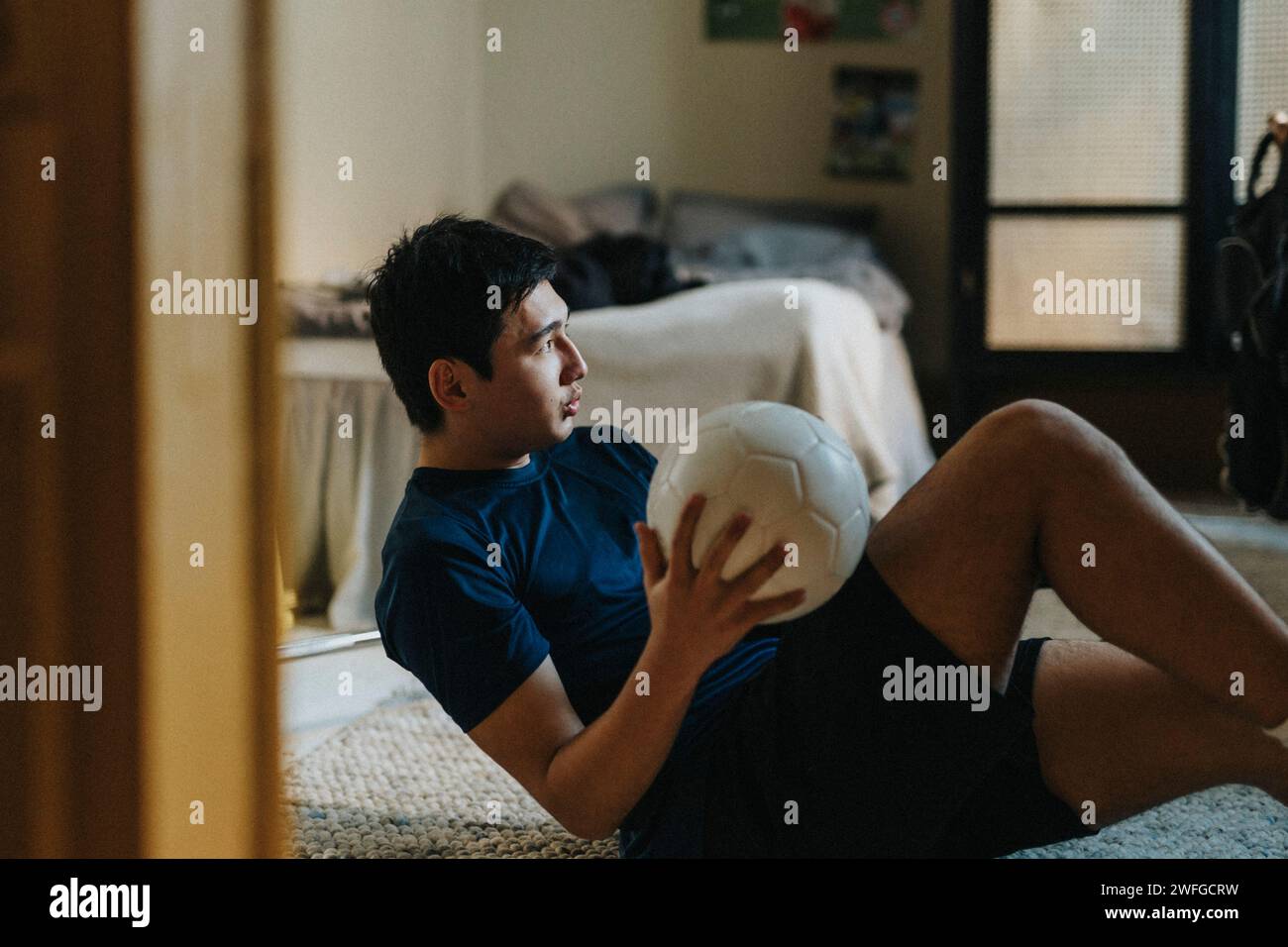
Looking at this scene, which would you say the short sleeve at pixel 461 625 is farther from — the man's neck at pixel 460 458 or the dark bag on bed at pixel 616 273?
the dark bag on bed at pixel 616 273

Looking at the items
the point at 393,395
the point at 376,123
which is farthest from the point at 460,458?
the point at 376,123

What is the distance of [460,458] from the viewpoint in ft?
3.70

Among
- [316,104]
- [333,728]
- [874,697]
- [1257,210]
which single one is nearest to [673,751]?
[874,697]

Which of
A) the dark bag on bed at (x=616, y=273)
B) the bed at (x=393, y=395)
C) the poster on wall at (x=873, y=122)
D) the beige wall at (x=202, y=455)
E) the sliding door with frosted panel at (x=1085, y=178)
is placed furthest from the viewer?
the poster on wall at (x=873, y=122)

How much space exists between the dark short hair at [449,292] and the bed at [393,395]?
43.7 inches

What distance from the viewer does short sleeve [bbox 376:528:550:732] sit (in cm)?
99

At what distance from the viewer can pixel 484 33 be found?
4.55 meters

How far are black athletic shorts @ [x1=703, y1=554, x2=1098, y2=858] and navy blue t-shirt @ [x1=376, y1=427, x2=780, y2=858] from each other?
0.19 ft

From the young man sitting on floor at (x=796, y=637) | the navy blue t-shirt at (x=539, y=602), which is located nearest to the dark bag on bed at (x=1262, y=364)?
Answer: the young man sitting on floor at (x=796, y=637)

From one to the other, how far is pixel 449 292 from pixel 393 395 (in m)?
1.36

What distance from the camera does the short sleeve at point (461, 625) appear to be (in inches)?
39.0

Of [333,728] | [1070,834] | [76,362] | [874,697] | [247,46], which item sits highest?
[247,46]

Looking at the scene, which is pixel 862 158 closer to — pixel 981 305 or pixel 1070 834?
pixel 981 305
